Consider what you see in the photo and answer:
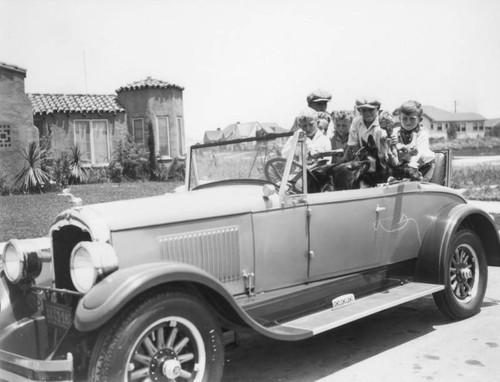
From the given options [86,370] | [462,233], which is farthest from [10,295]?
[462,233]

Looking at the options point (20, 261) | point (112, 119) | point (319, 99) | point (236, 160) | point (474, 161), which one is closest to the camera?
point (20, 261)

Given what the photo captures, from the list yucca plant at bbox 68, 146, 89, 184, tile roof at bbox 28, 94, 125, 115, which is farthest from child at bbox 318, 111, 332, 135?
tile roof at bbox 28, 94, 125, 115

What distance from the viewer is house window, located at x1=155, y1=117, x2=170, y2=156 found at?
22.9 meters

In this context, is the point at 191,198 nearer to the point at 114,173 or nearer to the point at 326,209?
the point at 326,209

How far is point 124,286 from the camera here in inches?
110

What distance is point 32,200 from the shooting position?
14.6m

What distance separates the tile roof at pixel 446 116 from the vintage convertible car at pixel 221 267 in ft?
295

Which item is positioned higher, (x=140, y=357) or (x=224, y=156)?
(x=224, y=156)

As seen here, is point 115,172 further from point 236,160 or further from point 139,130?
point 236,160

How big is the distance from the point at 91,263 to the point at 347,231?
2057 millimetres

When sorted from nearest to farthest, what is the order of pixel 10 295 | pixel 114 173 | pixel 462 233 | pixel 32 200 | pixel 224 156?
pixel 10 295, pixel 224 156, pixel 462 233, pixel 32 200, pixel 114 173

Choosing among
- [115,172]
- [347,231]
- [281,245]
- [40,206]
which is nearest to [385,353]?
[347,231]

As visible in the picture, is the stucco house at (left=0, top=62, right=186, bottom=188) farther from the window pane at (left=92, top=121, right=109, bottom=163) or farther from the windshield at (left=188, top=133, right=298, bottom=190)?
the windshield at (left=188, top=133, right=298, bottom=190)

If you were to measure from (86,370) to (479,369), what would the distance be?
2.59 m
